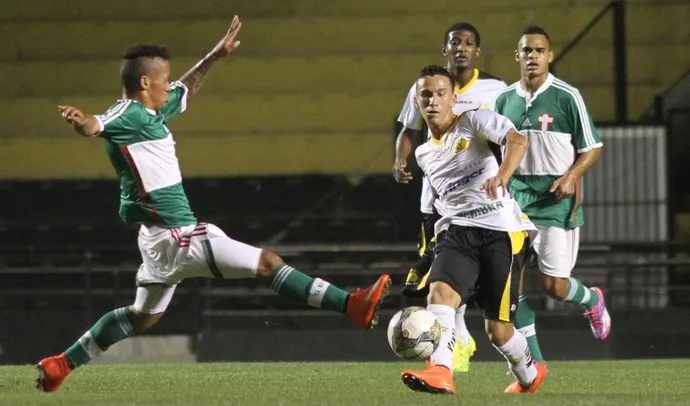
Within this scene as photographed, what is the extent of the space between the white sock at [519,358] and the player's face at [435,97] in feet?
3.46

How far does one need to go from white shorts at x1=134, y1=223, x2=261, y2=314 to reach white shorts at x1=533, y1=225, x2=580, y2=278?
218cm

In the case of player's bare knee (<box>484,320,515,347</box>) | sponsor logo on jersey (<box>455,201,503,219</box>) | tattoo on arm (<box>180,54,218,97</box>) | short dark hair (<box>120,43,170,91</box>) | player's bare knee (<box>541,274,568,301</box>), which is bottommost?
player's bare knee (<box>541,274,568,301</box>)

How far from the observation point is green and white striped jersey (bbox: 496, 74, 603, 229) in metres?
7.91

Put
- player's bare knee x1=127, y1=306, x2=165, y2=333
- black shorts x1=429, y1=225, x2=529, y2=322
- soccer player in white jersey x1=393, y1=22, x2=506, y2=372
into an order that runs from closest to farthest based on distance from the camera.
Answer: black shorts x1=429, y1=225, x2=529, y2=322 < player's bare knee x1=127, y1=306, x2=165, y2=333 < soccer player in white jersey x1=393, y1=22, x2=506, y2=372

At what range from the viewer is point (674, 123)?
13562 mm

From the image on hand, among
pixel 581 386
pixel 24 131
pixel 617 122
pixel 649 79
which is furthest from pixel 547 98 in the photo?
pixel 24 131

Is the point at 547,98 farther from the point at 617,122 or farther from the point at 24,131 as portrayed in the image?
the point at 24,131

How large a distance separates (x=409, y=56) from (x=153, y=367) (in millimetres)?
6902

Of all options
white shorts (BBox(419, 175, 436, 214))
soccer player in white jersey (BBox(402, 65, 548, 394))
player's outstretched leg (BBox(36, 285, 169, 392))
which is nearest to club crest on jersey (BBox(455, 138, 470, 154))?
soccer player in white jersey (BBox(402, 65, 548, 394))

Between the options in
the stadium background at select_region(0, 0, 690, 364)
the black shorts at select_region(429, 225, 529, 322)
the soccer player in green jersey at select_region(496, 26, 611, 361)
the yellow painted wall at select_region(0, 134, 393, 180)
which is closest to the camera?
the black shorts at select_region(429, 225, 529, 322)

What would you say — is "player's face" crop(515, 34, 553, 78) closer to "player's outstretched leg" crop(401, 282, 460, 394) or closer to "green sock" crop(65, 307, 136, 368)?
"player's outstretched leg" crop(401, 282, 460, 394)

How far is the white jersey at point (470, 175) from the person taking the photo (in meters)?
6.44

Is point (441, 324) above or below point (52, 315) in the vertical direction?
above

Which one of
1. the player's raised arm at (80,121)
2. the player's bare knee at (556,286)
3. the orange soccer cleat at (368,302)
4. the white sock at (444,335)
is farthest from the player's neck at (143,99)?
the player's bare knee at (556,286)
